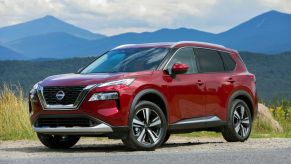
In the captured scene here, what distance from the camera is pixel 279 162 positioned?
33.7 ft

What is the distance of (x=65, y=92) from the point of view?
40.9 ft

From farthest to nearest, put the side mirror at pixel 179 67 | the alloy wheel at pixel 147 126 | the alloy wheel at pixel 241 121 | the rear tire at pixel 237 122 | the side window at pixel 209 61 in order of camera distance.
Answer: the alloy wheel at pixel 241 121
the rear tire at pixel 237 122
the side window at pixel 209 61
the side mirror at pixel 179 67
the alloy wheel at pixel 147 126

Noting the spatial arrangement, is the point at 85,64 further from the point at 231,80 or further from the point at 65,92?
the point at 65,92

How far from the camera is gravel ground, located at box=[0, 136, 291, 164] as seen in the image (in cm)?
1071

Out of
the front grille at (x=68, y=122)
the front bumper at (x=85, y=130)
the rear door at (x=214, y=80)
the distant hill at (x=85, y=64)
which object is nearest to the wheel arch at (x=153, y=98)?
the front bumper at (x=85, y=130)

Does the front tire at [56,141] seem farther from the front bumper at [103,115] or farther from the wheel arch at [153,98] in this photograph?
the wheel arch at [153,98]

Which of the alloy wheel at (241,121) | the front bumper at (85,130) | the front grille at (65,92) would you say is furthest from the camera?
the alloy wheel at (241,121)

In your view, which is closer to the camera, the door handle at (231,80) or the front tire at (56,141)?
the front tire at (56,141)

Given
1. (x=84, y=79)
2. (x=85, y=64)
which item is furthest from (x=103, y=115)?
(x=85, y=64)

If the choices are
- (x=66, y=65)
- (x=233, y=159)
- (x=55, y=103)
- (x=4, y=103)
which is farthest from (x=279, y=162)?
(x=66, y=65)

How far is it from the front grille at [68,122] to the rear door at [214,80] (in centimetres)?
251

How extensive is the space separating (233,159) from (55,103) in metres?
3.25

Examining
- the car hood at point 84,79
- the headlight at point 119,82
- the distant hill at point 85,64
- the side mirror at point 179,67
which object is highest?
the side mirror at point 179,67

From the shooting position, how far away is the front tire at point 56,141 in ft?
44.3
